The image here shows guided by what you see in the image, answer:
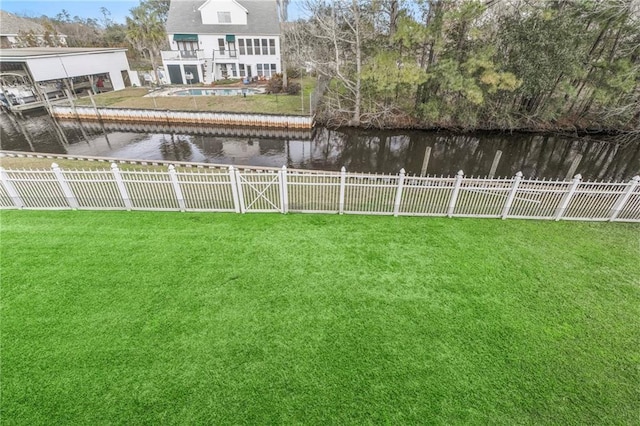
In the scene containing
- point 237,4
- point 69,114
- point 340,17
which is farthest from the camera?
point 237,4

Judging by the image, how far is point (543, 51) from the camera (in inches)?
640

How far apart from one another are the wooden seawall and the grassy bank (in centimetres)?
75

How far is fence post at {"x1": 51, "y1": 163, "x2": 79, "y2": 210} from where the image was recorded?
703 centimetres

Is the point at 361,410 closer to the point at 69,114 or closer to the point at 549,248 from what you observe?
the point at 549,248

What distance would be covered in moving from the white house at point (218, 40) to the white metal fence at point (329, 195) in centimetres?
2624

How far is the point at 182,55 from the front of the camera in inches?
1122

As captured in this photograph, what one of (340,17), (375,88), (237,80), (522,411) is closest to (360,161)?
(375,88)

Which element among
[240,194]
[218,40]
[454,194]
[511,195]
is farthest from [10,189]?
[218,40]

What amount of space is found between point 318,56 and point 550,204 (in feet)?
76.4

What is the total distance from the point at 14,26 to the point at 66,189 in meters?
54.3

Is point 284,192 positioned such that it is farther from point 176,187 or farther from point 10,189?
point 10,189

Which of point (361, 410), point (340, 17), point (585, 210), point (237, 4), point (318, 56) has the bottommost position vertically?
point (361, 410)

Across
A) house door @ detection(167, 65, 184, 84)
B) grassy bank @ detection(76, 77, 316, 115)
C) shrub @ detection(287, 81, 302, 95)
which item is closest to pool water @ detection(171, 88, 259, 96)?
grassy bank @ detection(76, 77, 316, 115)

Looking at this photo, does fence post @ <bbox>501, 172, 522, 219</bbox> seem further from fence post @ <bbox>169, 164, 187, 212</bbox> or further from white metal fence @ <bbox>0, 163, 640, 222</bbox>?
fence post @ <bbox>169, 164, 187, 212</bbox>
